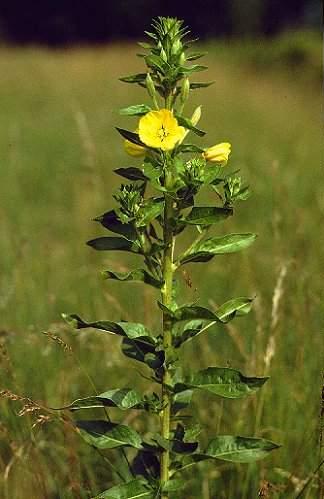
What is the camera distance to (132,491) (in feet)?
→ 4.18

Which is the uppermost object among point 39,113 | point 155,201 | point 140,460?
point 155,201

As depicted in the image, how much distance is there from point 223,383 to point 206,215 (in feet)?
0.93

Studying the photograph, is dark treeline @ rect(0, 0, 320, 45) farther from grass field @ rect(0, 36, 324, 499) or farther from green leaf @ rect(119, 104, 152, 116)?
green leaf @ rect(119, 104, 152, 116)

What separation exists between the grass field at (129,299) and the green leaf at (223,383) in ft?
0.70

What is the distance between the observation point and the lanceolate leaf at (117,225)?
1216 mm

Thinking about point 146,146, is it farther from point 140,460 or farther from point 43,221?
point 43,221

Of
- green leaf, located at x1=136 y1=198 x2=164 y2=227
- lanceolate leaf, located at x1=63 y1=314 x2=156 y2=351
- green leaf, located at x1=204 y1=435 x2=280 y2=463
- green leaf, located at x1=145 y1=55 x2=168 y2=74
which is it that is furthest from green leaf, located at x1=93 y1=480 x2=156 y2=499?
green leaf, located at x1=145 y1=55 x2=168 y2=74

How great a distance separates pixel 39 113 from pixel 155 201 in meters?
7.55

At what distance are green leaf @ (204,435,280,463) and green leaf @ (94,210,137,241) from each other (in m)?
0.39

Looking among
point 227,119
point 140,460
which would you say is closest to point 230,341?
point 140,460

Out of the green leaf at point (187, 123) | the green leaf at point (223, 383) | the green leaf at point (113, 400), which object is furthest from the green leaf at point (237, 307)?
the green leaf at point (187, 123)

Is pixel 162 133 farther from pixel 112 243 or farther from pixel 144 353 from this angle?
pixel 144 353

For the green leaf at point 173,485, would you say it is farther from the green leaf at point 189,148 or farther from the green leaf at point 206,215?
the green leaf at point 189,148

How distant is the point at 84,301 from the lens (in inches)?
106
